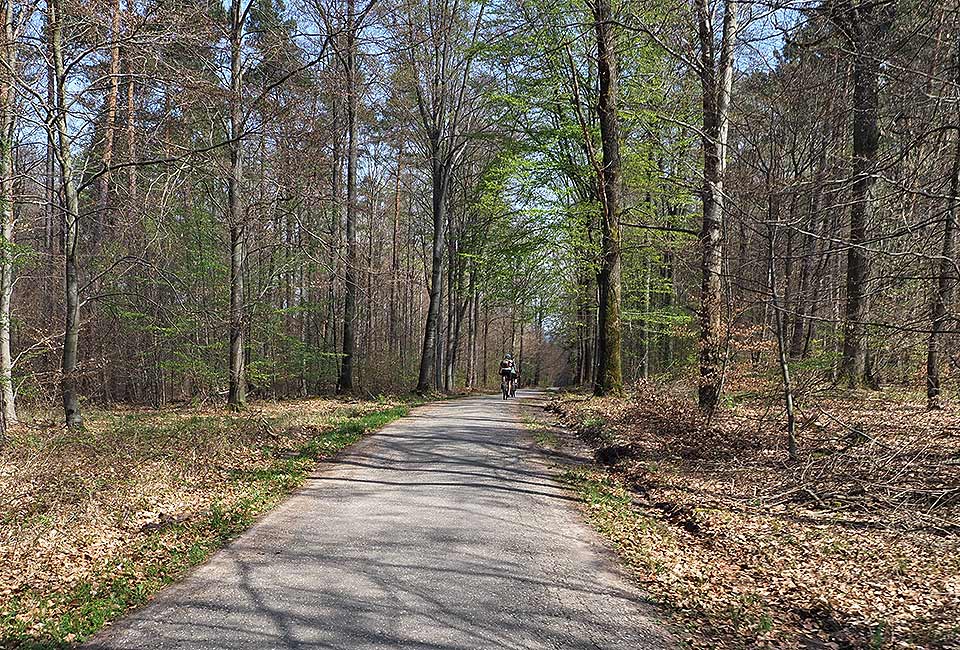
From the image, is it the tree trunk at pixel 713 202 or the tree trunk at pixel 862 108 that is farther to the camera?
the tree trunk at pixel 713 202

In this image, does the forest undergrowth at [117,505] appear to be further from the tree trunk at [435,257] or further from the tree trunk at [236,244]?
the tree trunk at [435,257]

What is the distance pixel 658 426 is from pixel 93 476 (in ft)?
29.4

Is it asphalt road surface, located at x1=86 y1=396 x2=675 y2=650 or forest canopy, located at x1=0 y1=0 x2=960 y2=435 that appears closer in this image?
asphalt road surface, located at x1=86 y1=396 x2=675 y2=650

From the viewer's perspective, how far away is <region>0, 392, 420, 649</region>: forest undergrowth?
4.28 m

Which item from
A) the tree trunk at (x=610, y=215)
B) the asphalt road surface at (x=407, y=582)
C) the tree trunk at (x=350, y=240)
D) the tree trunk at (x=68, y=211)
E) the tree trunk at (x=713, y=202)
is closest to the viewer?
the asphalt road surface at (x=407, y=582)

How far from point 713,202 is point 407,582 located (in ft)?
24.7

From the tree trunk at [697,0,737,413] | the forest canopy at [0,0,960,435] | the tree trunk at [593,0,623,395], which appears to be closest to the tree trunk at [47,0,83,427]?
the forest canopy at [0,0,960,435]

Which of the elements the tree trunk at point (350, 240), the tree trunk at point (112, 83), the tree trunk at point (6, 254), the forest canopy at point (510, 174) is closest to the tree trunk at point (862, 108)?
the forest canopy at point (510, 174)

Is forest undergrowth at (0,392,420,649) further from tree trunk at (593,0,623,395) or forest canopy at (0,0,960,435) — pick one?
tree trunk at (593,0,623,395)

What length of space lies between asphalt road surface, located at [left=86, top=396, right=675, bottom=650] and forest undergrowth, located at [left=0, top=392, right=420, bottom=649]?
0.35 m

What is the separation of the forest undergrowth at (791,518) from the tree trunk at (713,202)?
43cm

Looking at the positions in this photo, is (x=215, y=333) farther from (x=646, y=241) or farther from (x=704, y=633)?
(x=704, y=633)

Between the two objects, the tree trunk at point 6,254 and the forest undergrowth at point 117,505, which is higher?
the tree trunk at point 6,254

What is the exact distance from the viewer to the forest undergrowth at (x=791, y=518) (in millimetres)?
4402
